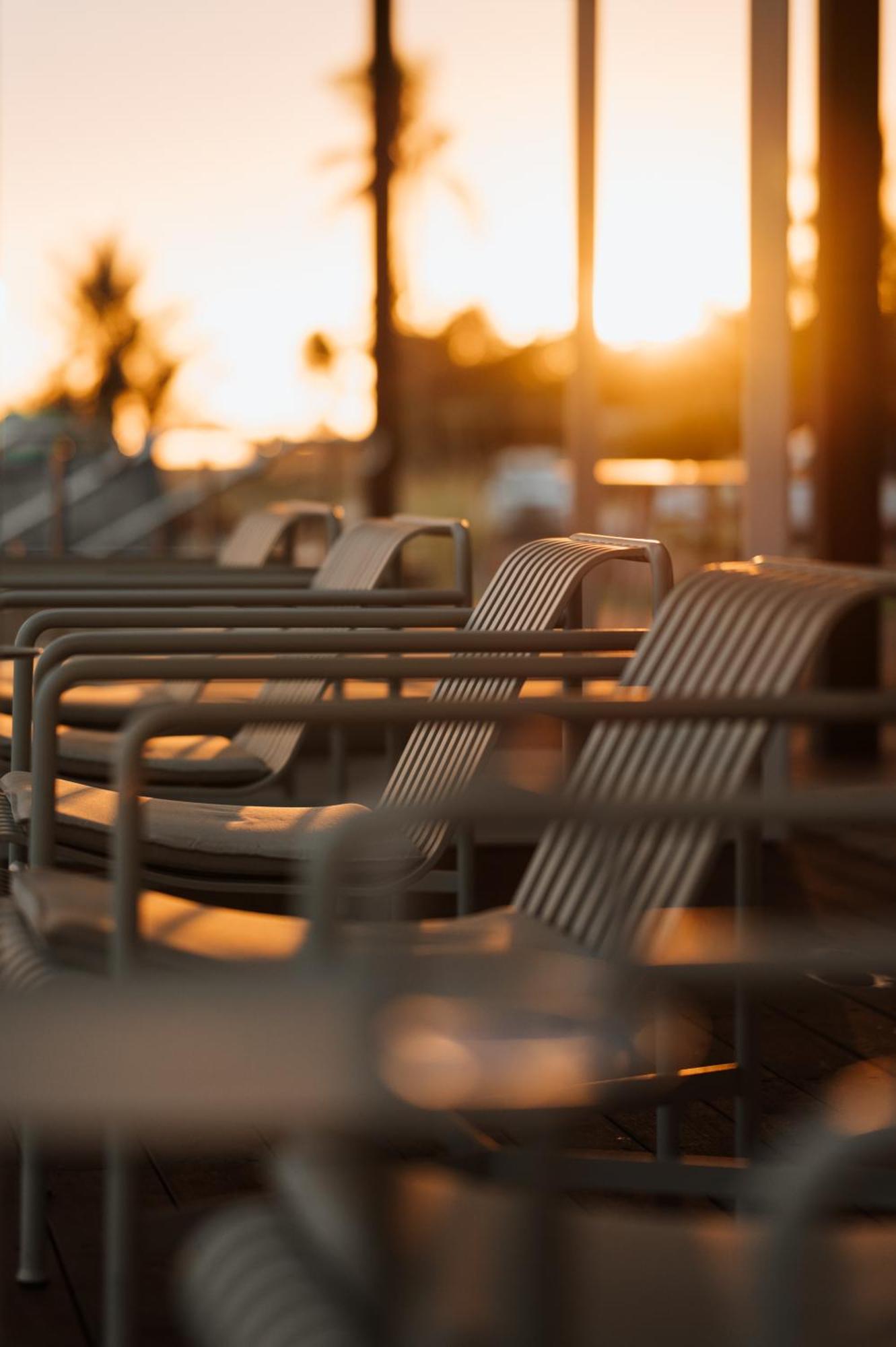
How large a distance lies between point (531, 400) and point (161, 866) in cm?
3988

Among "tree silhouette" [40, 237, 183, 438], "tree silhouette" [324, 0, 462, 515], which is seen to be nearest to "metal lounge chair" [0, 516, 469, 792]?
"tree silhouette" [324, 0, 462, 515]

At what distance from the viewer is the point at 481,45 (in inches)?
460

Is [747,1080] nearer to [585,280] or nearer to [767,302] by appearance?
[767,302]

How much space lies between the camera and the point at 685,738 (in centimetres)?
195

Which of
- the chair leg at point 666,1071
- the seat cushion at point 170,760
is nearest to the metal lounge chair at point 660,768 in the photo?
the chair leg at point 666,1071

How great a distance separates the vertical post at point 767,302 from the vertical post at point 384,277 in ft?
9.69

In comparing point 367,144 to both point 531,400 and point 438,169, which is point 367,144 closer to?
point 438,169

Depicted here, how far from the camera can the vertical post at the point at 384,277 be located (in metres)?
7.51

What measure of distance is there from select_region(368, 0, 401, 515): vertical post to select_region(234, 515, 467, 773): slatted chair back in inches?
149

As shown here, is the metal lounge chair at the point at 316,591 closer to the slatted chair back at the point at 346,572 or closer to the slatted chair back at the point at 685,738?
the slatted chair back at the point at 346,572

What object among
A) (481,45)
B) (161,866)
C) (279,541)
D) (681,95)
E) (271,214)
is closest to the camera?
(161,866)

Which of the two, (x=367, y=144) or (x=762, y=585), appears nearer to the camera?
(x=762, y=585)

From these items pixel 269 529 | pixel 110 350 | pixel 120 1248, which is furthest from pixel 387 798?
pixel 110 350

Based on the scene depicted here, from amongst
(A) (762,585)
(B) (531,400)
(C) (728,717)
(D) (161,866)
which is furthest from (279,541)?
(B) (531,400)
